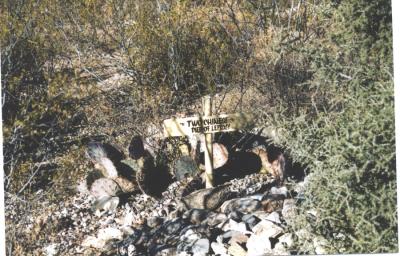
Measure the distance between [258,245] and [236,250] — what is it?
0.55 feet

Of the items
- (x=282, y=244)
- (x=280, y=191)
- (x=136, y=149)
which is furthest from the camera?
(x=136, y=149)

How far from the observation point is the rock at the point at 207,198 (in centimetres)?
463

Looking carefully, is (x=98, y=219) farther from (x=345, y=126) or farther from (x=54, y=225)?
(x=345, y=126)

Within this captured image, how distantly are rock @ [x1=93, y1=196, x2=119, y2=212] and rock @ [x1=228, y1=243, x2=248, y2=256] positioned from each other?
140cm

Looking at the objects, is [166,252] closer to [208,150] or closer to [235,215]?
[235,215]

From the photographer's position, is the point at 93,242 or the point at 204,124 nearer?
the point at 204,124

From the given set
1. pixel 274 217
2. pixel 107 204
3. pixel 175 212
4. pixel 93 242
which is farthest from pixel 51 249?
pixel 274 217

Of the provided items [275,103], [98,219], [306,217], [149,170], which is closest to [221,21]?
[275,103]

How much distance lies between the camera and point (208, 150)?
15.3 feet

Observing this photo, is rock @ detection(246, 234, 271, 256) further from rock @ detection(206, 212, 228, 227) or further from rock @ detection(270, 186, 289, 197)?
rock @ detection(270, 186, 289, 197)

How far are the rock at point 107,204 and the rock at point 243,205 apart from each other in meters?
1.01

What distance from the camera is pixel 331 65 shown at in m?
3.44

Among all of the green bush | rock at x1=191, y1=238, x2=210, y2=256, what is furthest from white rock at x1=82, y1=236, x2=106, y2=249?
the green bush

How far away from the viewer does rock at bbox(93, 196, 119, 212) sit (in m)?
5.01
